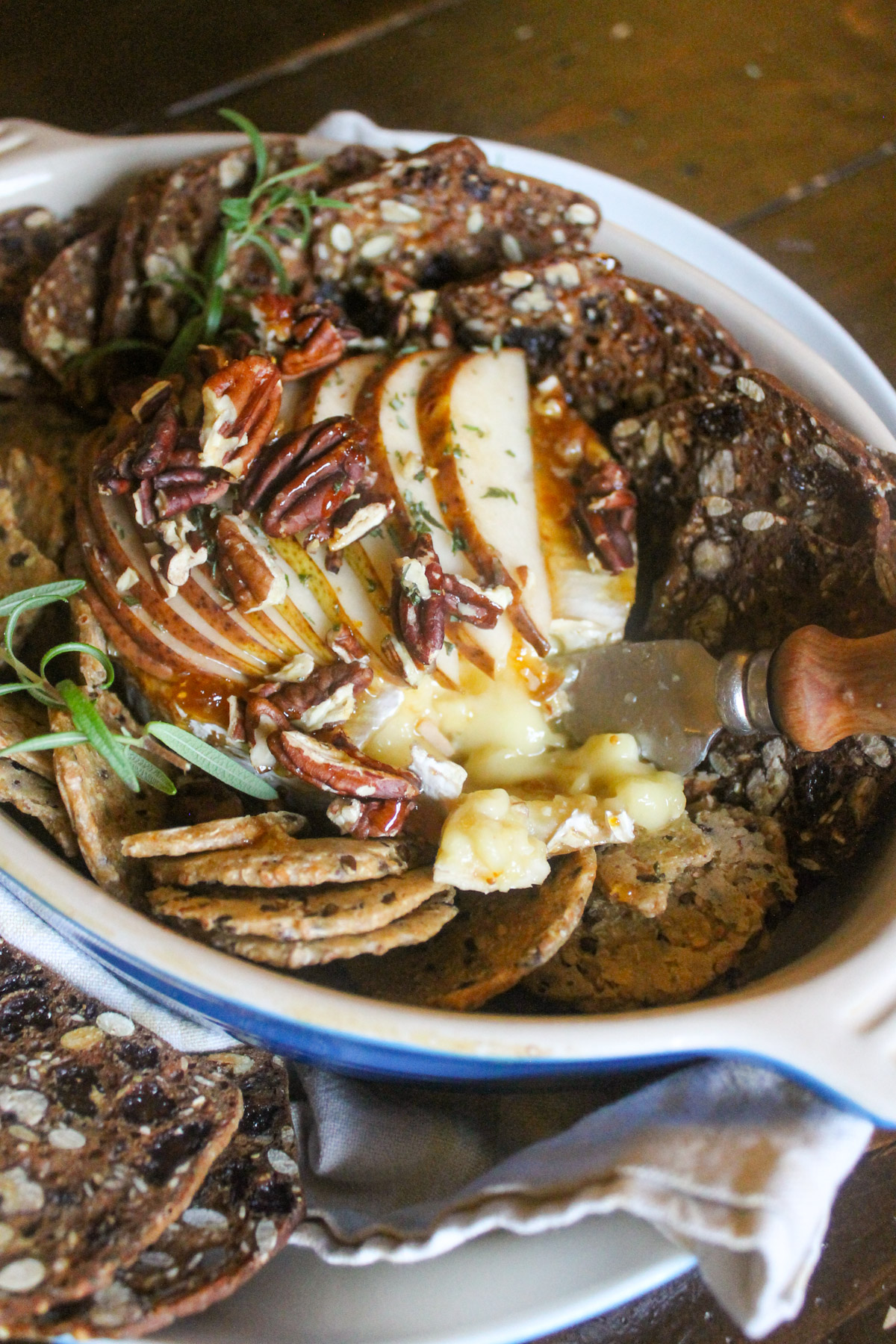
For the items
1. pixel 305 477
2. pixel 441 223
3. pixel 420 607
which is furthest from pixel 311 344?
pixel 420 607

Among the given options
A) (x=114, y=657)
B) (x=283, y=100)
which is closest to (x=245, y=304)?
(x=114, y=657)

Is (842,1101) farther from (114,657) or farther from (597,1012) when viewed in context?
(114,657)

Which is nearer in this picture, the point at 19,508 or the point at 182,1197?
the point at 182,1197

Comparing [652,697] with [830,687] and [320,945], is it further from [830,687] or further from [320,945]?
[320,945]

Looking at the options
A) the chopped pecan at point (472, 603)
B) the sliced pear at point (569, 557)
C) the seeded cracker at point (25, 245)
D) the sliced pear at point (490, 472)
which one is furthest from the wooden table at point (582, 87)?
the chopped pecan at point (472, 603)

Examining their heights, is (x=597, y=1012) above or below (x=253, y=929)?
below

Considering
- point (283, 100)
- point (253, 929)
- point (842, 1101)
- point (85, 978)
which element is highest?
point (283, 100)
